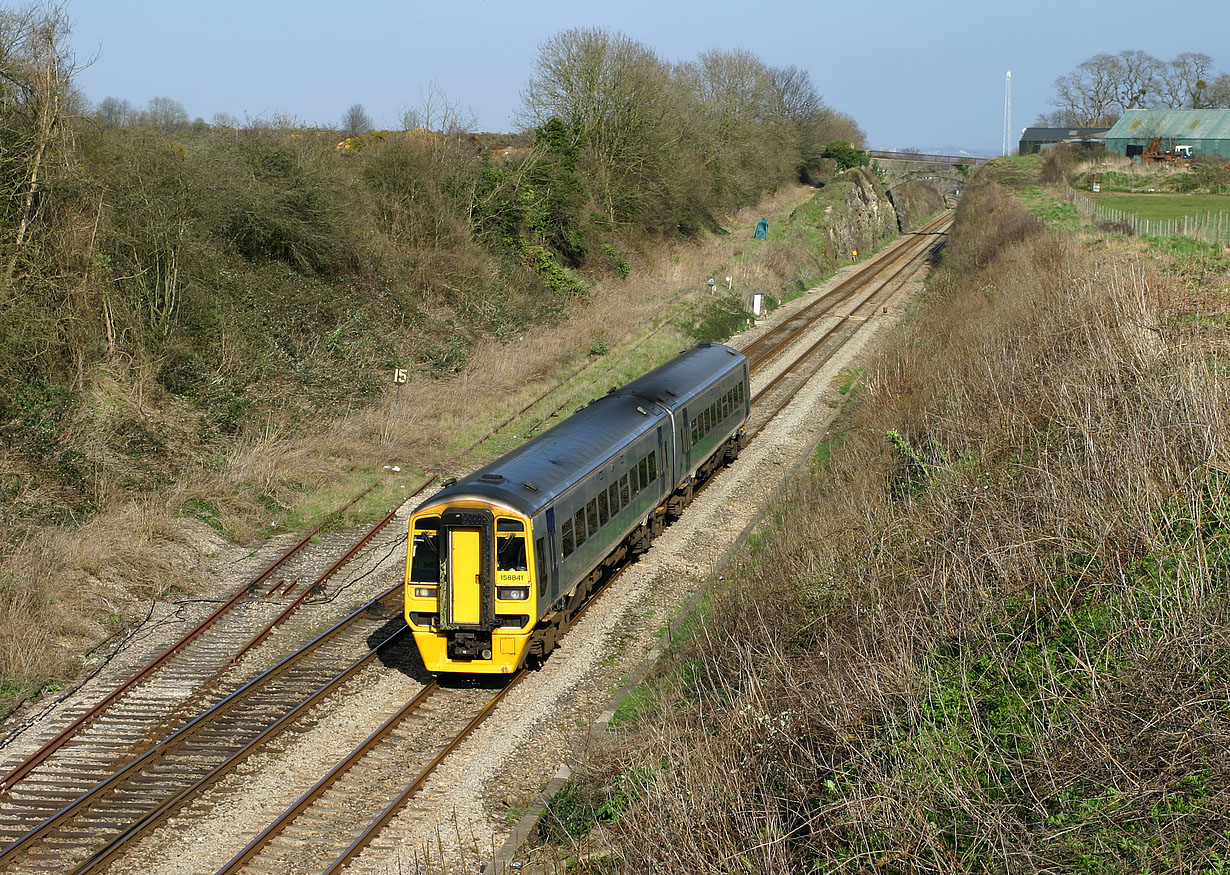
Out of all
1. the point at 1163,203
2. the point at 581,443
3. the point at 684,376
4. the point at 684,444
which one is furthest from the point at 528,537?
the point at 1163,203

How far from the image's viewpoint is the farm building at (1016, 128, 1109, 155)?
8819cm

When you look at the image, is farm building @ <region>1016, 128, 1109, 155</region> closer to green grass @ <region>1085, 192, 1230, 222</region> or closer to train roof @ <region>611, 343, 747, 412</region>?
green grass @ <region>1085, 192, 1230, 222</region>

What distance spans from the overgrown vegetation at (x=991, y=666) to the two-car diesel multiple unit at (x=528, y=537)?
6.47ft

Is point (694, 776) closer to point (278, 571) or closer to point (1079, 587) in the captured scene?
point (1079, 587)

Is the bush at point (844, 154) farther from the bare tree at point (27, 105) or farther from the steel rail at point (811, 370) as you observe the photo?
the bare tree at point (27, 105)

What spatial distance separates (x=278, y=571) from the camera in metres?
15.9

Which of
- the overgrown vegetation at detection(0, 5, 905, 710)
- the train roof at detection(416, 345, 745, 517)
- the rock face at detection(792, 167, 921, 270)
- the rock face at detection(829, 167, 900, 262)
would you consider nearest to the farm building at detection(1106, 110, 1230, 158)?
the rock face at detection(829, 167, 900, 262)

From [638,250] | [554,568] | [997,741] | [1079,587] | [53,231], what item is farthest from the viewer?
[638,250]

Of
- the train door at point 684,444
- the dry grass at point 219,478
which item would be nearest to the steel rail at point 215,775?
the dry grass at point 219,478

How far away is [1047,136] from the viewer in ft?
311

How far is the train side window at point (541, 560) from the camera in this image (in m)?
12.0

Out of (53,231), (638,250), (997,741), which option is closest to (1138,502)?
(997,741)

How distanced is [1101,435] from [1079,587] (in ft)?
7.54

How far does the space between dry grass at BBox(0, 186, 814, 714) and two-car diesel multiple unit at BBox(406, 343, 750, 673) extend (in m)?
4.91
